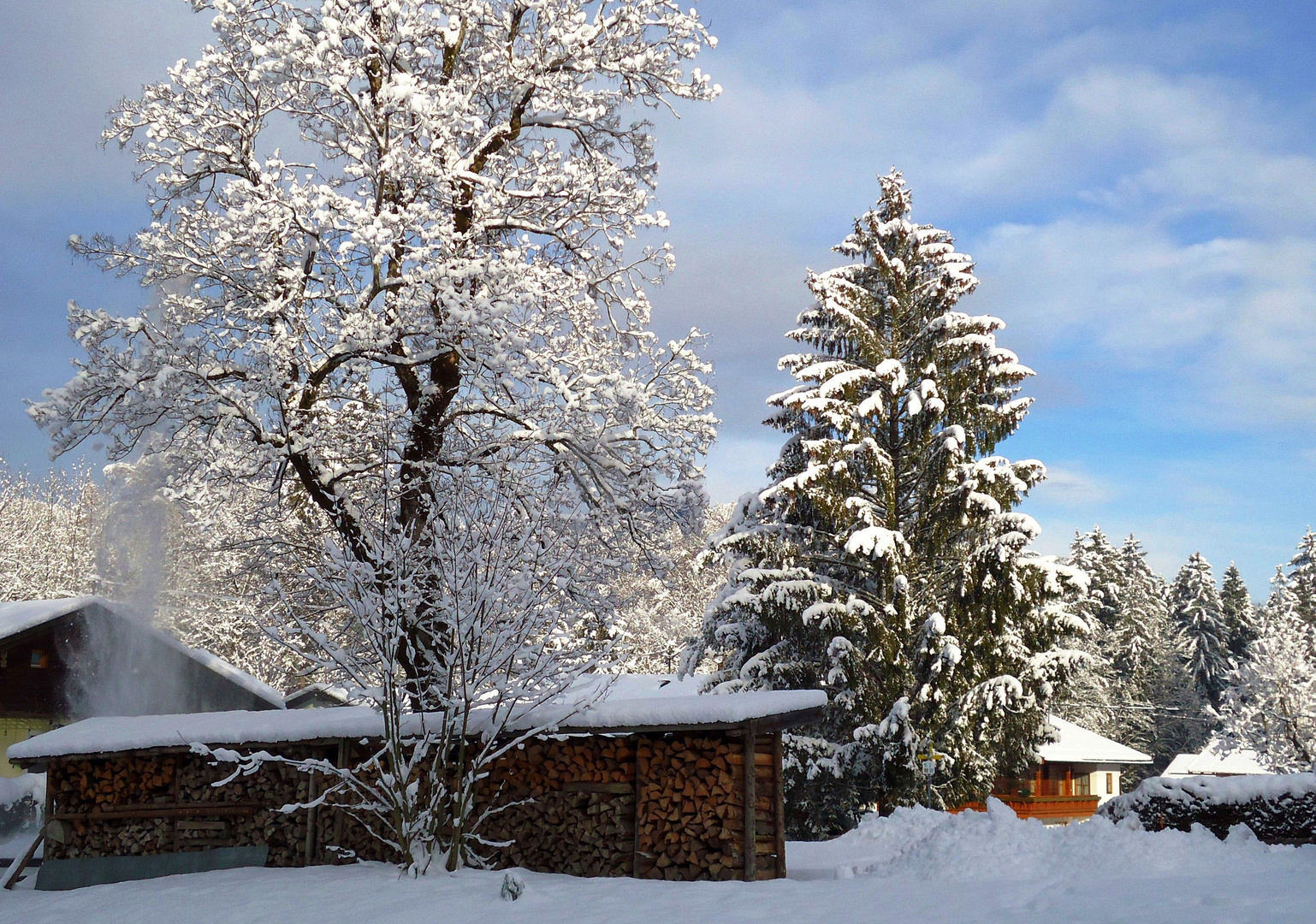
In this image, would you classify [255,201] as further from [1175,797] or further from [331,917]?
[1175,797]

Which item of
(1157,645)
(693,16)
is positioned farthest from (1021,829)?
(1157,645)

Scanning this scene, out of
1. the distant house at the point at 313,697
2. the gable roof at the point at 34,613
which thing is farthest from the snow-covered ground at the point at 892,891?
the distant house at the point at 313,697

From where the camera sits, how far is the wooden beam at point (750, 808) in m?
10.4

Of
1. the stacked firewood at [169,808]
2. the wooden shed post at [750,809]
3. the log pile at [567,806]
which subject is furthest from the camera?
the stacked firewood at [169,808]

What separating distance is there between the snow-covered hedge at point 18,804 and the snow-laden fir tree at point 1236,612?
62.3 m

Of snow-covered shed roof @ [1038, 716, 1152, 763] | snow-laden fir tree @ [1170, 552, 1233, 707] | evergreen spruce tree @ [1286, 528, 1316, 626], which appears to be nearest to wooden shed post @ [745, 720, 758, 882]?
snow-covered shed roof @ [1038, 716, 1152, 763]

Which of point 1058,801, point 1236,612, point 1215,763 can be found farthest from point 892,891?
point 1236,612

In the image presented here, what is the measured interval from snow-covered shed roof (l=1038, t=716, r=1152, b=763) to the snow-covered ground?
26.1m

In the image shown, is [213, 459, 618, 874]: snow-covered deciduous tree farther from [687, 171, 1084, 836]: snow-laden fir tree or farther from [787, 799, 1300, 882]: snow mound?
[687, 171, 1084, 836]: snow-laden fir tree

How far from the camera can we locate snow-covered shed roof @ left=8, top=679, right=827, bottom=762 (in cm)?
1048

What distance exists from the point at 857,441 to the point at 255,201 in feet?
39.4

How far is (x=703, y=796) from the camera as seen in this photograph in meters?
10.7

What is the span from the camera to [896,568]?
20.6 m

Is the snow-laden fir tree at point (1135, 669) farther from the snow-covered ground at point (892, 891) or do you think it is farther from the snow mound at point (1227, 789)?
the snow-covered ground at point (892, 891)
